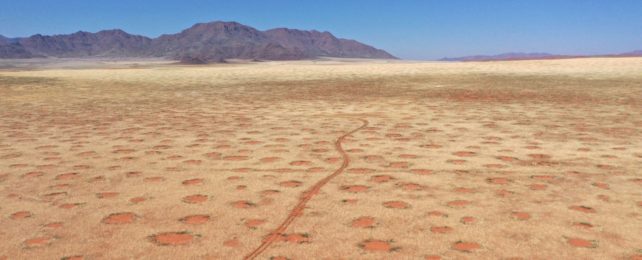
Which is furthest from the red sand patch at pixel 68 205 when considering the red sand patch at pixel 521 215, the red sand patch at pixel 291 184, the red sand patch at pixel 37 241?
the red sand patch at pixel 521 215

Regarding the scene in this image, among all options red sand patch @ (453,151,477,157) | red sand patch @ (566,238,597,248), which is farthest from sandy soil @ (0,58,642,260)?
red sand patch @ (453,151,477,157)

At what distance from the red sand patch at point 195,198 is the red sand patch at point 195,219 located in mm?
397

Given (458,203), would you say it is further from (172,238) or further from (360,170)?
(172,238)

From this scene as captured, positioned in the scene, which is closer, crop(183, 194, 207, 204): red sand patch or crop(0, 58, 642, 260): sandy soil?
crop(0, 58, 642, 260): sandy soil

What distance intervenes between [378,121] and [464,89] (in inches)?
304

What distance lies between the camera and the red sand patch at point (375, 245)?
3.38m

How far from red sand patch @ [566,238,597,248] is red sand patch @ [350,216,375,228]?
4.51ft

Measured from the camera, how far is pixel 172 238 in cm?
362

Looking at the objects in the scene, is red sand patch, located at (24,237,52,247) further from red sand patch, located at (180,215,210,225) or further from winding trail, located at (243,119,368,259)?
winding trail, located at (243,119,368,259)

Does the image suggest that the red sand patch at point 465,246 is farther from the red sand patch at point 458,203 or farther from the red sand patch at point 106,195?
the red sand patch at point 106,195

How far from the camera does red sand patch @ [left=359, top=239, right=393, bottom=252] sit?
338 cm

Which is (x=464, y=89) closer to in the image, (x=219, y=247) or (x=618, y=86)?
(x=618, y=86)

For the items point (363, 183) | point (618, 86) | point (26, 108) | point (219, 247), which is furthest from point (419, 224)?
point (618, 86)

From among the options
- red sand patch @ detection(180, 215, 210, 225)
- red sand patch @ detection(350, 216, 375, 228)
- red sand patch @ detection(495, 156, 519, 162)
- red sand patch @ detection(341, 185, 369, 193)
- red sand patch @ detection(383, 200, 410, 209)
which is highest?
red sand patch @ detection(495, 156, 519, 162)
